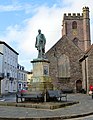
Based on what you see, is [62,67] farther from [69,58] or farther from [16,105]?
[16,105]

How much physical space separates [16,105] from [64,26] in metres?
47.8

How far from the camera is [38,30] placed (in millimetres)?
18219

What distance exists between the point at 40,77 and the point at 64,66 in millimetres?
30254

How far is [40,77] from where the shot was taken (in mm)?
17156

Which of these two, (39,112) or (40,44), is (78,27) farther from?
(39,112)

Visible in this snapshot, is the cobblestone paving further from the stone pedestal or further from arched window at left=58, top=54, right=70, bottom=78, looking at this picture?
arched window at left=58, top=54, right=70, bottom=78

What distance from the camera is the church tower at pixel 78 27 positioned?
6138cm

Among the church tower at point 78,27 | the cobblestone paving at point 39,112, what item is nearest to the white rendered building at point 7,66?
the church tower at point 78,27

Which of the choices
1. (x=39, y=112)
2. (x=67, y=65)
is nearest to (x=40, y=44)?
(x=39, y=112)

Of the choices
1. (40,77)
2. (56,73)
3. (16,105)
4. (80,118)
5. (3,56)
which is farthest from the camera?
(3,56)

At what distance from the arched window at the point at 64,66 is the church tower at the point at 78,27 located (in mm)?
14716

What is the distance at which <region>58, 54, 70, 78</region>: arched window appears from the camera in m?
47.0

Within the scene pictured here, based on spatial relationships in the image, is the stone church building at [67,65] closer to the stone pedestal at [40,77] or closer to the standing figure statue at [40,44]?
the standing figure statue at [40,44]

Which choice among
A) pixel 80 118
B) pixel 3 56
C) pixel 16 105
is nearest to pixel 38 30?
pixel 16 105
